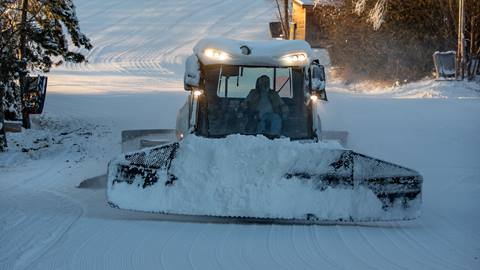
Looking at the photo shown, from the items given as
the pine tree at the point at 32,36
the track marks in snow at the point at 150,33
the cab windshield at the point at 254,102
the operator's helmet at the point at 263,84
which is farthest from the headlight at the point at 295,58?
the track marks in snow at the point at 150,33

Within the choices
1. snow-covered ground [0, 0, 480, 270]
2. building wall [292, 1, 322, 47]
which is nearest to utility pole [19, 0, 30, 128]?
snow-covered ground [0, 0, 480, 270]

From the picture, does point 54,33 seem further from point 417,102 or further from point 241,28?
point 241,28

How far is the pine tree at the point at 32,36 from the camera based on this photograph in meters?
16.9

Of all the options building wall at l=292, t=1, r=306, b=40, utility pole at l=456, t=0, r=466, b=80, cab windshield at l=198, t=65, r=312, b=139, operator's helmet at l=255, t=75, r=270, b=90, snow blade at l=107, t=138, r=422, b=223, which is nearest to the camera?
snow blade at l=107, t=138, r=422, b=223

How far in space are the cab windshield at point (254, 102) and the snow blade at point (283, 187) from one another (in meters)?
1.19

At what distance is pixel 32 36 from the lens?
19344mm

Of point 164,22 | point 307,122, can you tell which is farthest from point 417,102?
point 164,22

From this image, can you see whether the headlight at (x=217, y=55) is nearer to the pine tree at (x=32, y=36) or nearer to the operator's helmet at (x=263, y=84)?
the operator's helmet at (x=263, y=84)

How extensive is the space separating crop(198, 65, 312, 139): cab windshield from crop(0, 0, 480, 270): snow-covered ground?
155 centimetres

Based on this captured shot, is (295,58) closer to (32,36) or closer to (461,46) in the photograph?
(32,36)

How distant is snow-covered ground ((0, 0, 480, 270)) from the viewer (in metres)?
6.39

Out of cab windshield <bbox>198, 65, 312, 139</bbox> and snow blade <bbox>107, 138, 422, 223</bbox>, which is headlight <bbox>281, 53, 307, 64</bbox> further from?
snow blade <bbox>107, 138, 422, 223</bbox>

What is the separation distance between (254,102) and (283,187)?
5.54 ft

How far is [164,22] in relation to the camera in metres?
68.1
